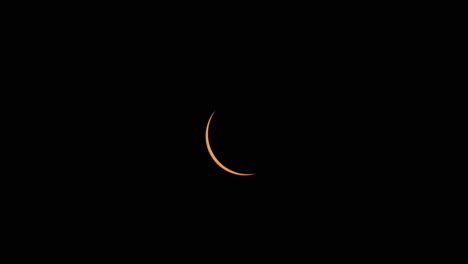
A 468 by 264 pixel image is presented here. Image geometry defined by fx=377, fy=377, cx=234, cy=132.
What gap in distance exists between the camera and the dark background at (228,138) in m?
2.11

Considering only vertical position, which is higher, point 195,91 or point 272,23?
point 272,23

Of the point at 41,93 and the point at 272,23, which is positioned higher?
the point at 272,23

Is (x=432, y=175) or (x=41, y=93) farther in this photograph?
(x=432, y=175)

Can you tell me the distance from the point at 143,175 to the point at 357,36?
149cm

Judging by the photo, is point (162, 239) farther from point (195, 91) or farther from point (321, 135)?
point (321, 135)

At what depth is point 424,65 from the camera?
2232 mm

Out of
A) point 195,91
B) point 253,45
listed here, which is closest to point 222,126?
point 195,91

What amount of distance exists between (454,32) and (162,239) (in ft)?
6.88

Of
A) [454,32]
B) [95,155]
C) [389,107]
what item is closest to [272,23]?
[389,107]

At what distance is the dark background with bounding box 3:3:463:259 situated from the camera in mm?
2107

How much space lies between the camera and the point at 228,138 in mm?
2281

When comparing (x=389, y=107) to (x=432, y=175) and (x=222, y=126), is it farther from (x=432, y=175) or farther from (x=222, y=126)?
(x=222, y=126)

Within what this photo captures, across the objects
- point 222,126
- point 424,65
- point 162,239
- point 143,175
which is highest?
point 424,65

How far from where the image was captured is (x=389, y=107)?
229 centimetres
